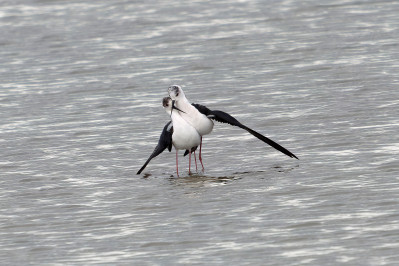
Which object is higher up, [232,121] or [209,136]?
[232,121]

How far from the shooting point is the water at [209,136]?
10977 millimetres

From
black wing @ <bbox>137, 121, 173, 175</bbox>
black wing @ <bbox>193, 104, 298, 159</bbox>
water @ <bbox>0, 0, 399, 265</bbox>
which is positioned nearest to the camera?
water @ <bbox>0, 0, 399, 265</bbox>

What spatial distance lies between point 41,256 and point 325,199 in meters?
3.23

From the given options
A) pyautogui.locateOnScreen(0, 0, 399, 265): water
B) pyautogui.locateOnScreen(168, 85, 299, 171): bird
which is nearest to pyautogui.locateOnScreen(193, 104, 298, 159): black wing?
pyautogui.locateOnScreen(168, 85, 299, 171): bird

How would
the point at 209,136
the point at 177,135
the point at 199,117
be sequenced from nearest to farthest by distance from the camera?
the point at 177,135 < the point at 199,117 < the point at 209,136

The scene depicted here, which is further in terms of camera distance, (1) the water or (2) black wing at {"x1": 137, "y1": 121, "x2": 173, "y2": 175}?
(2) black wing at {"x1": 137, "y1": 121, "x2": 173, "y2": 175}

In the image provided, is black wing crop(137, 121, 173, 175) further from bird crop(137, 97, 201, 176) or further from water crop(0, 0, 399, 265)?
water crop(0, 0, 399, 265)

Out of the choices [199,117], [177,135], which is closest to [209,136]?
[199,117]

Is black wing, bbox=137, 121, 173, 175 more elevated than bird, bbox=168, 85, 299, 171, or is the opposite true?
bird, bbox=168, 85, 299, 171

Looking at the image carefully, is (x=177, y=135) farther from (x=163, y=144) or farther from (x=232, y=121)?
(x=232, y=121)

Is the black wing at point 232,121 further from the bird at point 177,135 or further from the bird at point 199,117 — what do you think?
the bird at point 177,135

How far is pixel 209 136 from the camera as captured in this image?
16766 mm

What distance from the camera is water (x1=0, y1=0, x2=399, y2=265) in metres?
11.0

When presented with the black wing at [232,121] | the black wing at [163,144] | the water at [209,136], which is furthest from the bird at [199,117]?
the water at [209,136]
